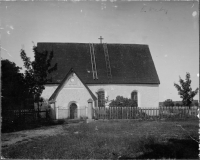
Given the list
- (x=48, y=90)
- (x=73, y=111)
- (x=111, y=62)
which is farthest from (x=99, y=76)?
(x=48, y=90)

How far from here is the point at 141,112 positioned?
19.2 metres

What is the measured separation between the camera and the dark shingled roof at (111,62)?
23.4 m

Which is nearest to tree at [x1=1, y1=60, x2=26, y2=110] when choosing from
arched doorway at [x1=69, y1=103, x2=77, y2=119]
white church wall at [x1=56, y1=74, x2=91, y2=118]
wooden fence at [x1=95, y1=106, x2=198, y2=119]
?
white church wall at [x1=56, y1=74, x2=91, y2=118]

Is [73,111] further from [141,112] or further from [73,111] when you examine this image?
[141,112]

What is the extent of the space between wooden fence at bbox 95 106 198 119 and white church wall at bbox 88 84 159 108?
4.19 metres

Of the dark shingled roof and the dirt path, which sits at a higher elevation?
the dark shingled roof

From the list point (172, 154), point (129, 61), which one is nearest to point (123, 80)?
point (129, 61)

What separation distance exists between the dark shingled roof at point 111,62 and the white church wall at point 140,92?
53cm

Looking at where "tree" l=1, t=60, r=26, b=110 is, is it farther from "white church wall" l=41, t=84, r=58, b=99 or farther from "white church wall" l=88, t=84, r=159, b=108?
"white church wall" l=88, t=84, r=159, b=108

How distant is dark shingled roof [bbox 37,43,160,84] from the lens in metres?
23.4

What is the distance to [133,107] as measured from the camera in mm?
19062

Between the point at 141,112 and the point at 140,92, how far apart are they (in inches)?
193

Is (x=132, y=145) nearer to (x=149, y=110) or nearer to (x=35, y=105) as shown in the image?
(x=149, y=110)

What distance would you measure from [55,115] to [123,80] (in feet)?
30.8
